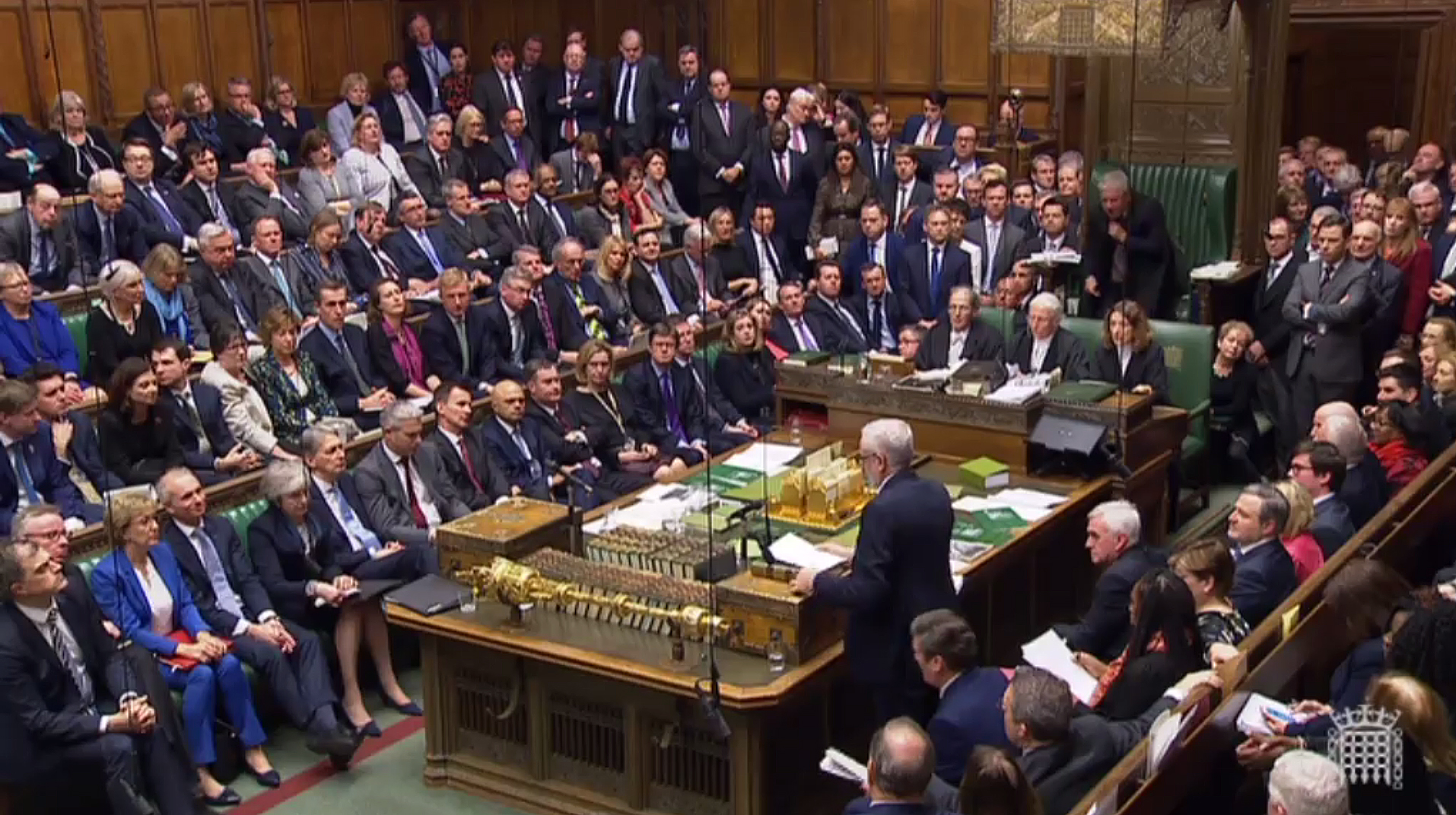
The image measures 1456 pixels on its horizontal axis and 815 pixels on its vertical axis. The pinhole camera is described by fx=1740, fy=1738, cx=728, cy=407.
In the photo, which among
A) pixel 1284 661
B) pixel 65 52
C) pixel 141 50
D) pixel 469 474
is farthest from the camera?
pixel 141 50

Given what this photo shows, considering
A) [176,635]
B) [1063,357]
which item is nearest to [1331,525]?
[1063,357]

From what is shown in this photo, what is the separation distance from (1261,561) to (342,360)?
13.6 ft

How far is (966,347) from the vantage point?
7.94 meters

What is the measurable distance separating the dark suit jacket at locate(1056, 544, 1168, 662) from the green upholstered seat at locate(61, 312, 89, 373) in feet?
15.5

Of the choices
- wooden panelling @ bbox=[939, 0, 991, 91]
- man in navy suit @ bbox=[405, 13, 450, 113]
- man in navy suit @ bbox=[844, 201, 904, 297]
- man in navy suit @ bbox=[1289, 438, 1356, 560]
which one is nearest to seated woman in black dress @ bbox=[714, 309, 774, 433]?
man in navy suit @ bbox=[844, 201, 904, 297]

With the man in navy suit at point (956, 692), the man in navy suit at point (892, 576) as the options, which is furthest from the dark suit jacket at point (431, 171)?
the man in navy suit at point (956, 692)

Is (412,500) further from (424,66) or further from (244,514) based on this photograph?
(424,66)

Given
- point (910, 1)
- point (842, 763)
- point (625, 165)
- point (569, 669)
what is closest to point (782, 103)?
point (910, 1)

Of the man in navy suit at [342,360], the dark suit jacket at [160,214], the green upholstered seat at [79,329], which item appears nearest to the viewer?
the man in navy suit at [342,360]

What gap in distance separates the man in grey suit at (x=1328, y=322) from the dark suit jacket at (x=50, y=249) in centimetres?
568

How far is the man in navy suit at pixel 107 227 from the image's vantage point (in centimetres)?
827

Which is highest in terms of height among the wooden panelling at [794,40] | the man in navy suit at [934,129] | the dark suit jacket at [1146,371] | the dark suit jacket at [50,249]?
the wooden panelling at [794,40]

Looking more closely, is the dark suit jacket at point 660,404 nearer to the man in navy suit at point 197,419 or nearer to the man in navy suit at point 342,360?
the man in navy suit at point 342,360

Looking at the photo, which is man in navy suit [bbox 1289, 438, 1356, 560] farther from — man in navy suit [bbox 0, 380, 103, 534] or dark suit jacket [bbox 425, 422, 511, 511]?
man in navy suit [bbox 0, 380, 103, 534]
